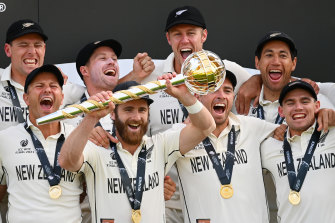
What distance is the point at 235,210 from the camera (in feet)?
16.7

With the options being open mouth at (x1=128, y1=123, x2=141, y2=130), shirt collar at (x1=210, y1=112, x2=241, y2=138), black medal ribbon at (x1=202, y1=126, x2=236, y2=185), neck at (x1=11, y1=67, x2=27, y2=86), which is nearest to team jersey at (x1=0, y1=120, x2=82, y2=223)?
open mouth at (x1=128, y1=123, x2=141, y2=130)

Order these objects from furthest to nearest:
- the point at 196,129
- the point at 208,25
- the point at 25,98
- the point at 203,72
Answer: the point at 208,25 < the point at 25,98 < the point at 196,129 < the point at 203,72

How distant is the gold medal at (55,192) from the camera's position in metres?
4.89

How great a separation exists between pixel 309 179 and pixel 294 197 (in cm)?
15

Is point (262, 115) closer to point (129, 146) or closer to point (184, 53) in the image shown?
point (184, 53)

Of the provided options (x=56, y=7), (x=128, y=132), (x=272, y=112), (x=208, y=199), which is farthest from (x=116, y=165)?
(x=56, y=7)

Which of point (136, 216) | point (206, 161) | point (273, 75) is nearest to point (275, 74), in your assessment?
point (273, 75)

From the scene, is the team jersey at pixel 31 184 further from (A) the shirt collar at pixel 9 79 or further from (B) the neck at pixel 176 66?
(B) the neck at pixel 176 66

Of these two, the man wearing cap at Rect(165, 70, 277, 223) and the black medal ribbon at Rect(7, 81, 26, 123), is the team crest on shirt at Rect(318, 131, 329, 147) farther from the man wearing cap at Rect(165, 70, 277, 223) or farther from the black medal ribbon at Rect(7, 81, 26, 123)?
the black medal ribbon at Rect(7, 81, 26, 123)

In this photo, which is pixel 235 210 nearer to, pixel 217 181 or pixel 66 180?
pixel 217 181

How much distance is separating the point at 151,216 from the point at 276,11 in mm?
2727

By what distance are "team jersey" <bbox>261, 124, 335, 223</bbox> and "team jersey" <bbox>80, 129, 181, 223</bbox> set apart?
690mm

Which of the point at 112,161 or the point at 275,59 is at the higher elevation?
the point at 275,59

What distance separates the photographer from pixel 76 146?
4590 millimetres
